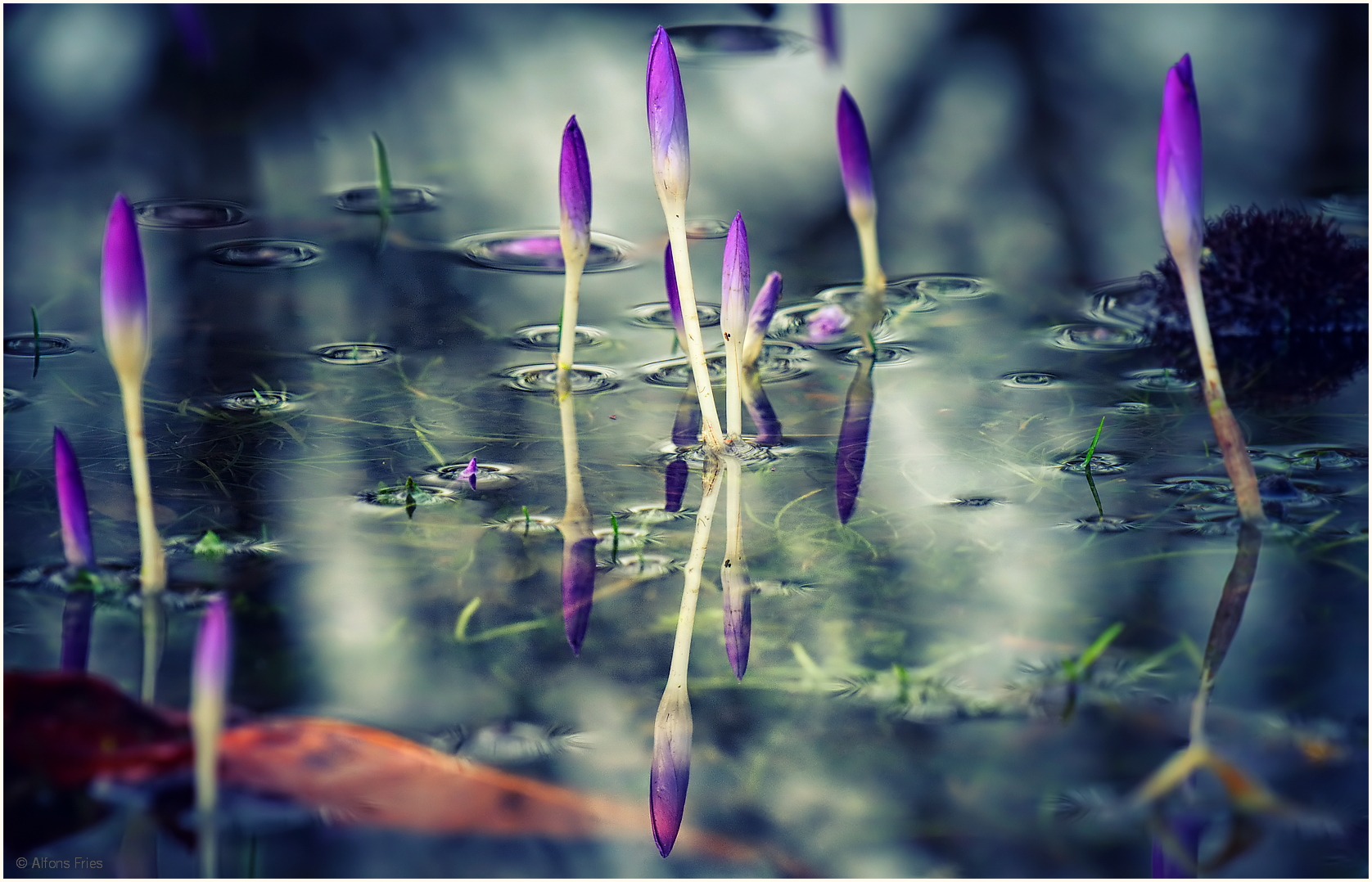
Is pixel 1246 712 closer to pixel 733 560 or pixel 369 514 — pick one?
pixel 733 560

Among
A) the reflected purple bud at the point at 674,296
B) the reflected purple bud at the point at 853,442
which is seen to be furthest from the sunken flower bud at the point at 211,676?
the reflected purple bud at the point at 674,296

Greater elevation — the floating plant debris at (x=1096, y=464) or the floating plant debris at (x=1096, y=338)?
the floating plant debris at (x=1096, y=338)

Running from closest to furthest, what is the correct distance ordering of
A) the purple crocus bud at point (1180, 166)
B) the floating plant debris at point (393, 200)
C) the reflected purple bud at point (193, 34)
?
1. the purple crocus bud at point (1180, 166)
2. the floating plant debris at point (393, 200)
3. the reflected purple bud at point (193, 34)

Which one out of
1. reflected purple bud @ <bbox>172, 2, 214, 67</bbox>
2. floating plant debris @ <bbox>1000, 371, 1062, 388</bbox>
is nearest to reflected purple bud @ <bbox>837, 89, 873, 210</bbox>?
floating plant debris @ <bbox>1000, 371, 1062, 388</bbox>

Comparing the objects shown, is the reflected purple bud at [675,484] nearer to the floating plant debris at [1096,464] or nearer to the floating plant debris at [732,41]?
the floating plant debris at [1096,464]

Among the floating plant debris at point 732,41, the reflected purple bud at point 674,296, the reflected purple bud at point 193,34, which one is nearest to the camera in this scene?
the reflected purple bud at point 674,296

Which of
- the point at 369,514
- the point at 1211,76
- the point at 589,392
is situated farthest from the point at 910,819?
the point at 1211,76

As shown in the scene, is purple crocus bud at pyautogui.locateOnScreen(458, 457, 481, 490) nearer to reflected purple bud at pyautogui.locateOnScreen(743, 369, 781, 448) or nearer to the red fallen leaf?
reflected purple bud at pyautogui.locateOnScreen(743, 369, 781, 448)
